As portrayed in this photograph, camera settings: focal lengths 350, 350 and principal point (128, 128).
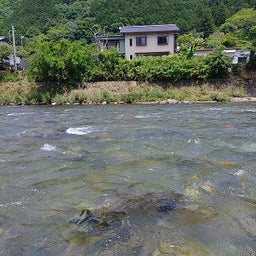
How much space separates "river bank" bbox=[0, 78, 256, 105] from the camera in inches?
1208

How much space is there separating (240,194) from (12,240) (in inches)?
183

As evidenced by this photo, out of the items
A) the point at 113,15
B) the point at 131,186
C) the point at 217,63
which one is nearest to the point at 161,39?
the point at 217,63

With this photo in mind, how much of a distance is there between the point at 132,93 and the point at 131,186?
922 inches

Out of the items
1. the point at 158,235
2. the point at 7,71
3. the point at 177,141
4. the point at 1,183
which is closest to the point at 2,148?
the point at 1,183

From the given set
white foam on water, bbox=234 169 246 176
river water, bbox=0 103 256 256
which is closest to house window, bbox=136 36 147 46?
river water, bbox=0 103 256 256

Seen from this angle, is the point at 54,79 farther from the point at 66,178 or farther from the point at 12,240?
the point at 12,240

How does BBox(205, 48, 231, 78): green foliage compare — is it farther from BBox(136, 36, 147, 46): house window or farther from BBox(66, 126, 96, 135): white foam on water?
BBox(66, 126, 96, 135): white foam on water

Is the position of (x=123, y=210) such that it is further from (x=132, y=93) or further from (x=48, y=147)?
(x=132, y=93)

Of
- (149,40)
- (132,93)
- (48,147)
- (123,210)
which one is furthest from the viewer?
(149,40)

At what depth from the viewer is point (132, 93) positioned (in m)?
31.1

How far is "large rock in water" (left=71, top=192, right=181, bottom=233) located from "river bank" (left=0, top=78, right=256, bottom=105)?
2289 centimetres

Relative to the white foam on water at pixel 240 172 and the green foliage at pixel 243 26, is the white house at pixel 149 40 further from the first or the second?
the white foam on water at pixel 240 172

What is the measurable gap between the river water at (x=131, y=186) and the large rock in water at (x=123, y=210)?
97 millimetres

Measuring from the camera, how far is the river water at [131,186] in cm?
550
